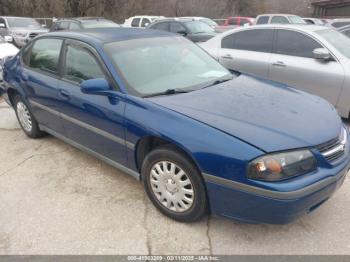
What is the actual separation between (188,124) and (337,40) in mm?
3811

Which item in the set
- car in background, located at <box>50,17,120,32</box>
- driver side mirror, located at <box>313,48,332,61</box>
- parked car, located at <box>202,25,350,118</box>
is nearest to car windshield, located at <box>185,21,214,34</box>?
car in background, located at <box>50,17,120,32</box>

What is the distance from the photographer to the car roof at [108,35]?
3.47m

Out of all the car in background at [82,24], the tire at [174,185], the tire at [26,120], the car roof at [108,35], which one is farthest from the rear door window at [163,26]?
the tire at [174,185]

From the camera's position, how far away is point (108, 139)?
3.26 metres

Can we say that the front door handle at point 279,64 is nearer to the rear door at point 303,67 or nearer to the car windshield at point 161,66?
the rear door at point 303,67

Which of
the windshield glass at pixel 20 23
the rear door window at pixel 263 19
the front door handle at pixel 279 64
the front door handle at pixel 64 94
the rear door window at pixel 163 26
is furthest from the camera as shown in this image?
the rear door window at pixel 263 19

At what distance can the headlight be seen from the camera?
2.31m

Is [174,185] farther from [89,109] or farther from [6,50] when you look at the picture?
[6,50]

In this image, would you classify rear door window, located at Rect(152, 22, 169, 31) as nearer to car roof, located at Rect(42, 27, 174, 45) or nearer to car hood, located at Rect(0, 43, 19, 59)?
car hood, located at Rect(0, 43, 19, 59)

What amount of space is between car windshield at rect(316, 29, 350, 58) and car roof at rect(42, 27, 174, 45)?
2.65 m

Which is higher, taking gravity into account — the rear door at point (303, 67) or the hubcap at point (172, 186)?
the rear door at point (303, 67)

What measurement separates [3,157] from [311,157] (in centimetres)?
369

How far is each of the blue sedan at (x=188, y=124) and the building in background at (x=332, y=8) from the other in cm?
3433

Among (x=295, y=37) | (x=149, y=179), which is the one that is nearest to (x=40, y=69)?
(x=149, y=179)
